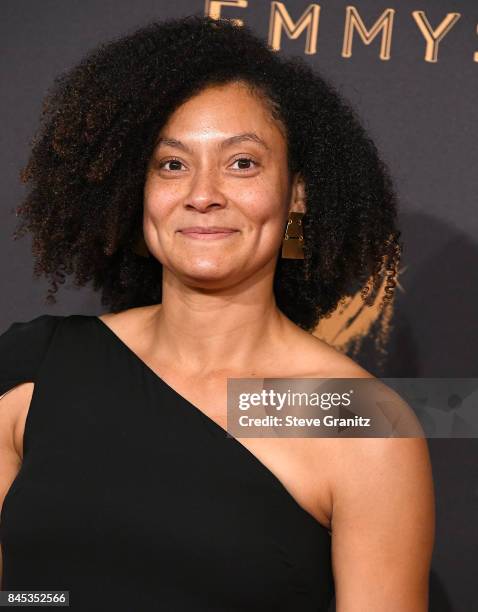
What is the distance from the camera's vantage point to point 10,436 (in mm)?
1742

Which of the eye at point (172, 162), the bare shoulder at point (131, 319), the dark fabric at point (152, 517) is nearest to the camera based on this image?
the dark fabric at point (152, 517)

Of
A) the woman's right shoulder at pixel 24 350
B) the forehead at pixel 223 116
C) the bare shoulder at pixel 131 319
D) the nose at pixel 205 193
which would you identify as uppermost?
the forehead at pixel 223 116

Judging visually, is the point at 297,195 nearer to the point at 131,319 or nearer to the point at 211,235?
the point at 211,235

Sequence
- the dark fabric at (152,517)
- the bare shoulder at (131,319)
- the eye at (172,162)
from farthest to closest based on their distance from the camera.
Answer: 1. the bare shoulder at (131,319)
2. the eye at (172,162)
3. the dark fabric at (152,517)

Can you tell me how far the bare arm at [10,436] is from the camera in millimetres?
1738

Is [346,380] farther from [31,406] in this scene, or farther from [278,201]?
[31,406]

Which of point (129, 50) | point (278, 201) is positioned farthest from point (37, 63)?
point (278, 201)

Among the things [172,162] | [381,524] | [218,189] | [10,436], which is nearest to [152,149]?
[172,162]

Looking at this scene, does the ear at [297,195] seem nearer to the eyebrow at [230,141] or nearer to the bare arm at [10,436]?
the eyebrow at [230,141]

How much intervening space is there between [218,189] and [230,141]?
80mm

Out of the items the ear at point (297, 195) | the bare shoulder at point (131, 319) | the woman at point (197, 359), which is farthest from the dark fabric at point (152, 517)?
the ear at point (297, 195)

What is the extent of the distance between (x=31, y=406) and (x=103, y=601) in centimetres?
34

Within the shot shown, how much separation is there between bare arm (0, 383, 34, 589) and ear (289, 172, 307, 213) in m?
0.53

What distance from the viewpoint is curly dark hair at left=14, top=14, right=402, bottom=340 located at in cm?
171
